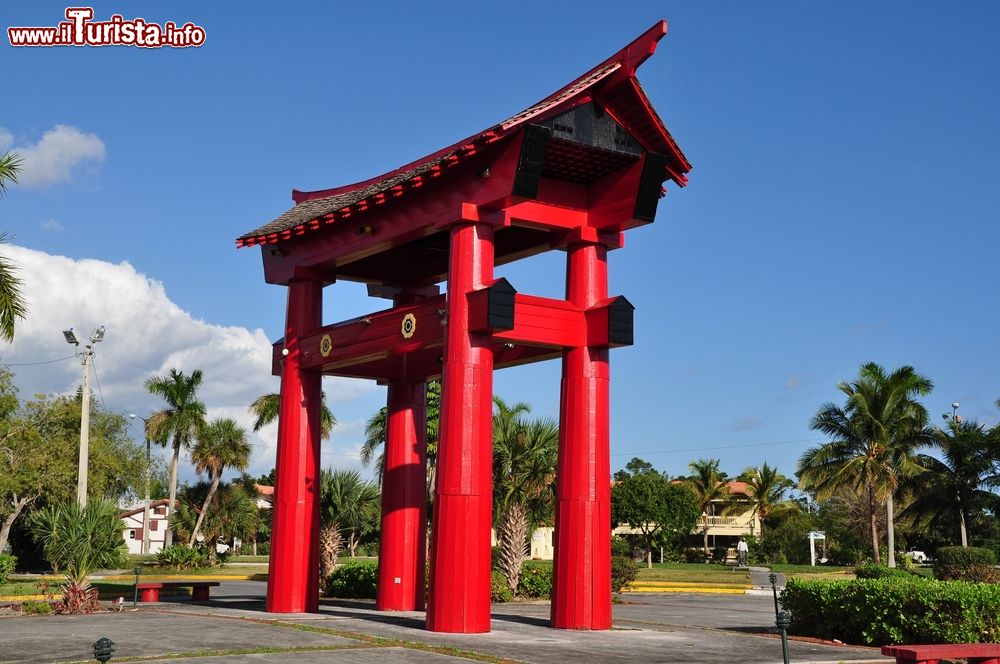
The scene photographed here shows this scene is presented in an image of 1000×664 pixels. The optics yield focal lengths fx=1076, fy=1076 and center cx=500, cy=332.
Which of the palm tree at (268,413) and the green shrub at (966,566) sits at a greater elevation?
the palm tree at (268,413)

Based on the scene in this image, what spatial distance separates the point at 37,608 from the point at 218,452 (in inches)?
1530

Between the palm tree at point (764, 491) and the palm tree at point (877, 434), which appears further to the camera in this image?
the palm tree at point (764, 491)

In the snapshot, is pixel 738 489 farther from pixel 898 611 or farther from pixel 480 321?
pixel 480 321

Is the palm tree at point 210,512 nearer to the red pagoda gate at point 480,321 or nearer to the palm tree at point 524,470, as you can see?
the palm tree at point 524,470

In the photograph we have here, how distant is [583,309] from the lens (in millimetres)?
19906

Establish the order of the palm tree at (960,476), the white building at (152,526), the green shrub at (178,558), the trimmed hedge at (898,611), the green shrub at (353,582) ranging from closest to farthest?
1. the trimmed hedge at (898,611)
2. the green shrub at (353,582)
3. the green shrub at (178,558)
4. the palm tree at (960,476)
5. the white building at (152,526)

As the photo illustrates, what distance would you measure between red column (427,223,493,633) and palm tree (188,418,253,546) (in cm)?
4275

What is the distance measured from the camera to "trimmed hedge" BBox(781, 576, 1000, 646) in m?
17.4

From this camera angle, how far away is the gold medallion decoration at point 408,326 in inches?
808

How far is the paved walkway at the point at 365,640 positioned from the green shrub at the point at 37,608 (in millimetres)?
1006

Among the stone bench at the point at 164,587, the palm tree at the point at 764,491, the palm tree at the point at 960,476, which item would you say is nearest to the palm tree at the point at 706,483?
the palm tree at the point at 764,491

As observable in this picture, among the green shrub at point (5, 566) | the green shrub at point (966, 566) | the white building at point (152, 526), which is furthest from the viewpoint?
the white building at point (152, 526)

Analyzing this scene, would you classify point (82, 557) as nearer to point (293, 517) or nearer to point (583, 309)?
point (293, 517)

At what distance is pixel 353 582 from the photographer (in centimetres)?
2905
